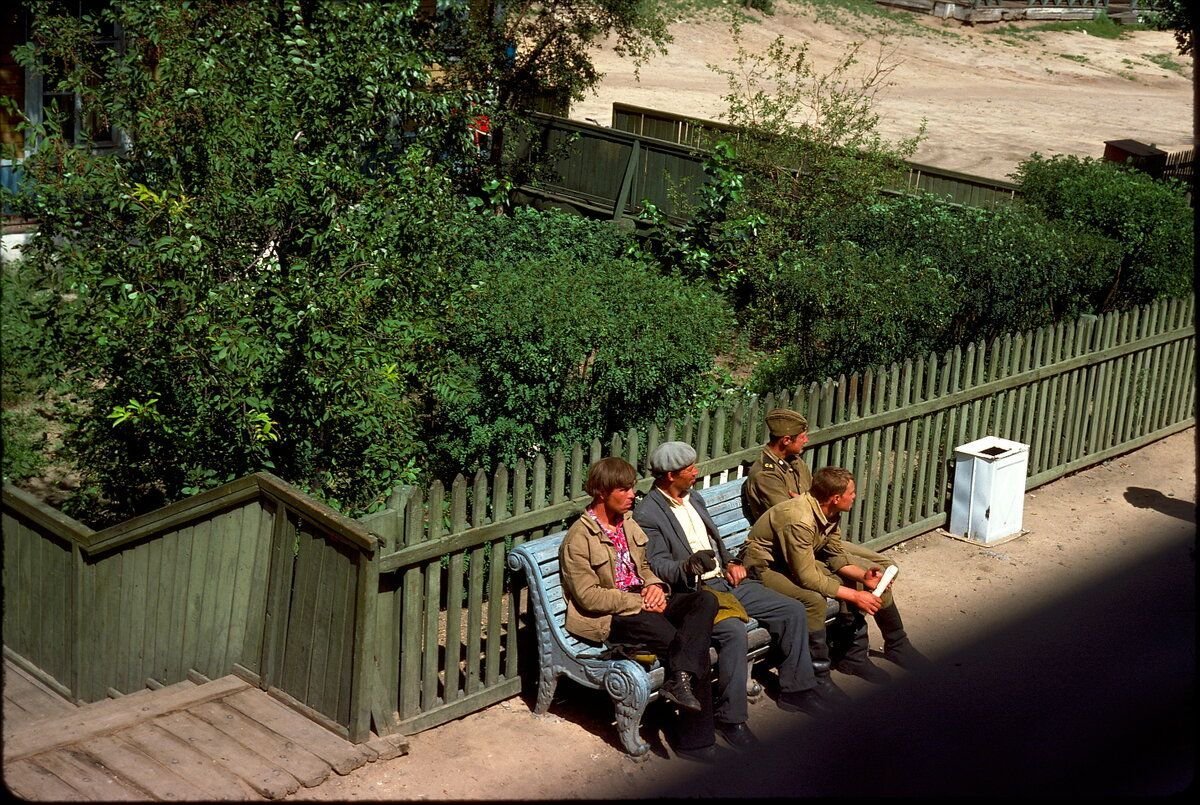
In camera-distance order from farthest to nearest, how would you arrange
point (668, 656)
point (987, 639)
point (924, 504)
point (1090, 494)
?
point (1090, 494), point (924, 504), point (987, 639), point (668, 656)

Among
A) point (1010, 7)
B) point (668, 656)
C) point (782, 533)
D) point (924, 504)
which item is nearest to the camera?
point (668, 656)

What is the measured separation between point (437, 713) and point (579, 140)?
40.5 ft

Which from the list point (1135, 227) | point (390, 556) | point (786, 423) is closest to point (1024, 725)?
point (786, 423)

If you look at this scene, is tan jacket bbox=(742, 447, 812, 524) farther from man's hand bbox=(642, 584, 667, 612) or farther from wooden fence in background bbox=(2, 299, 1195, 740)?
man's hand bbox=(642, 584, 667, 612)

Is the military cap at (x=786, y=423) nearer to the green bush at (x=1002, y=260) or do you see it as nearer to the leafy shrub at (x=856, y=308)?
the leafy shrub at (x=856, y=308)

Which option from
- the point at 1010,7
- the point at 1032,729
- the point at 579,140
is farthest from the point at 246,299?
the point at 1010,7

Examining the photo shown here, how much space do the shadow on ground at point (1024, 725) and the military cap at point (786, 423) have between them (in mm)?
1463

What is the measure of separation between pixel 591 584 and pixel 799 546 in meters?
1.24

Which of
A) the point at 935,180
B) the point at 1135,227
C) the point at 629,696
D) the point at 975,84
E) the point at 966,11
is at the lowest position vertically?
the point at 629,696

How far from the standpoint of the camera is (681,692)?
640 centimetres

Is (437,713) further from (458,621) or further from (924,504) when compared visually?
(924,504)

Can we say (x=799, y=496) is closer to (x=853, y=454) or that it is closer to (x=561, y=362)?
(x=853, y=454)

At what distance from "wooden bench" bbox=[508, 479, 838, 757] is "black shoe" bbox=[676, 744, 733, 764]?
0.18m

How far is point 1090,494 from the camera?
417 inches
